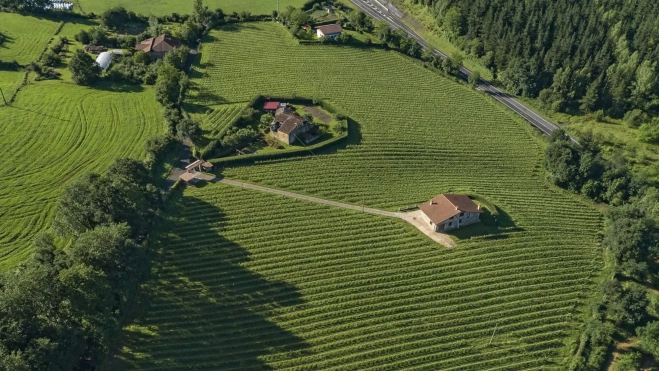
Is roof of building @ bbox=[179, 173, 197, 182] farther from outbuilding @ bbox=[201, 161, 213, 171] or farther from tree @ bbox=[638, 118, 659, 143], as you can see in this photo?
tree @ bbox=[638, 118, 659, 143]

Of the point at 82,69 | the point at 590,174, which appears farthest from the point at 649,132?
the point at 82,69

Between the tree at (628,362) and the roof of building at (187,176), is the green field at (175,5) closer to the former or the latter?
the roof of building at (187,176)

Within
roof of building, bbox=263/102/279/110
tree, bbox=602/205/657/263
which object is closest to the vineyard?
roof of building, bbox=263/102/279/110

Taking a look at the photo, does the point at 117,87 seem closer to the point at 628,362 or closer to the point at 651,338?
the point at 628,362

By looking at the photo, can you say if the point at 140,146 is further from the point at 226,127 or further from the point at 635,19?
the point at 635,19

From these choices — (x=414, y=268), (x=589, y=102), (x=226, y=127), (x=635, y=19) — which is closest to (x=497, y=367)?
(x=414, y=268)

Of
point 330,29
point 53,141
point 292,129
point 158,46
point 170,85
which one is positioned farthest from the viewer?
point 330,29
